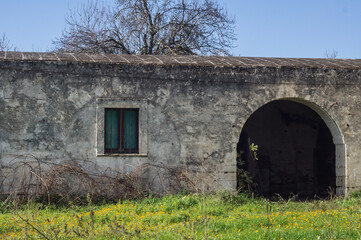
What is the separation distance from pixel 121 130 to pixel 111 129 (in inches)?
8.0

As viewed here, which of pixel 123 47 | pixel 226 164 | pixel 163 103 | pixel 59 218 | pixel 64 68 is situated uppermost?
pixel 123 47

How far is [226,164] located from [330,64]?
3.29 m

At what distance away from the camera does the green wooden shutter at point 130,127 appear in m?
11.2

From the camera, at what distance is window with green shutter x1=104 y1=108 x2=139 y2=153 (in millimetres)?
11156

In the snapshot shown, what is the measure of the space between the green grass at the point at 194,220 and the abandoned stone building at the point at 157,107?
3.08 feet

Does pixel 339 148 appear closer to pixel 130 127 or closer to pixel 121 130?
pixel 130 127

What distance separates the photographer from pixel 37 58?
11.0 metres

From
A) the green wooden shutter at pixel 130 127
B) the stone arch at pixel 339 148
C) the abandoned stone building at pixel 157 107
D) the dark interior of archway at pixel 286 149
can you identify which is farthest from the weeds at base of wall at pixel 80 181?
the dark interior of archway at pixel 286 149

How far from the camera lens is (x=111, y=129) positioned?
11.2m

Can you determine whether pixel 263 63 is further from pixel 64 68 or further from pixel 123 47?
pixel 123 47

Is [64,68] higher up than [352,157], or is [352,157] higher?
[64,68]

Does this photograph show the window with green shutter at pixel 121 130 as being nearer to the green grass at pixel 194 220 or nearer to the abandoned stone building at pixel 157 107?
the abandoned stone building at pixel 157 107

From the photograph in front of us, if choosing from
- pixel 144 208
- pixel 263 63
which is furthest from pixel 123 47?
pixel 144 208

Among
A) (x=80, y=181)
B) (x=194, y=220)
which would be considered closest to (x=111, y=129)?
(x=80, y=181)
